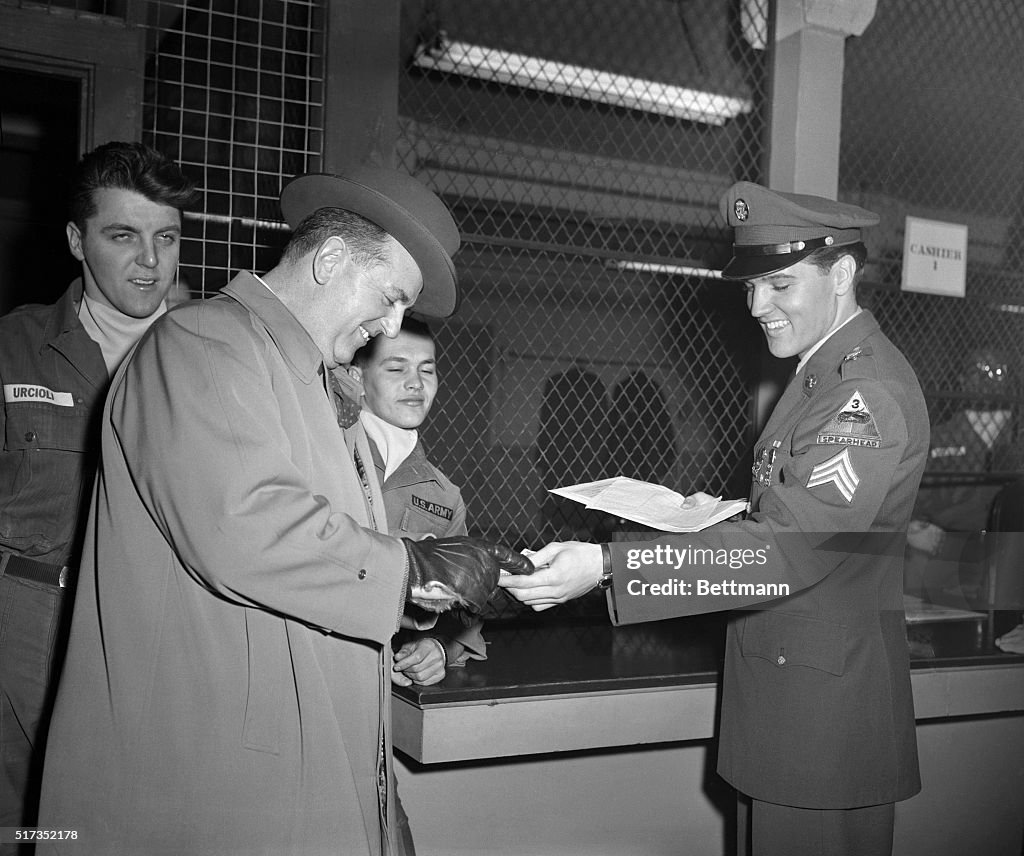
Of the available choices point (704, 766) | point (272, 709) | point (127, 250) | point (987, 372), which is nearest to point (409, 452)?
point (127, 250)

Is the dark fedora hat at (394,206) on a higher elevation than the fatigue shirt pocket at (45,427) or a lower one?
higher

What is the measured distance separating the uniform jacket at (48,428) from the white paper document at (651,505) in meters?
1.06

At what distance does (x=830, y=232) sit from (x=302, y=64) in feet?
5.14

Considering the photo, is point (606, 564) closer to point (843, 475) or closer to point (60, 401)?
point (843, 475)

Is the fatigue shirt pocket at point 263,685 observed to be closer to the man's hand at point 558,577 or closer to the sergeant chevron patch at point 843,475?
the man's hand at point 558,577

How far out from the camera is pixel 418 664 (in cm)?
218

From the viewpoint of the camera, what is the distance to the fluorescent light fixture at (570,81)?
3.15m

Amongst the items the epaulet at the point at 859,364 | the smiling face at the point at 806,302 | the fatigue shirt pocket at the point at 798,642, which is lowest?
the fatigue shirt pocket at the point at 798,642

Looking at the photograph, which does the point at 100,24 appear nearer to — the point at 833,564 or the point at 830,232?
the point at 830,232

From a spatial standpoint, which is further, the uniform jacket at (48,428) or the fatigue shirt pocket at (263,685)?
the uniform jacket at (48,428)

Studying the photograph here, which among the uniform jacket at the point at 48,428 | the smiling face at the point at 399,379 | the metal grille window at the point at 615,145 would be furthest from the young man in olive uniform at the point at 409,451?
the uniform jacket at the point at 48,428

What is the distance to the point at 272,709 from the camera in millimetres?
1346

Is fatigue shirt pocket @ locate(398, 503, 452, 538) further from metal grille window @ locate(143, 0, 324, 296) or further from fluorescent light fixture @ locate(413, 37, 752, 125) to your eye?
fluorescent light fixture @ locate(413, 37, 752, 125)

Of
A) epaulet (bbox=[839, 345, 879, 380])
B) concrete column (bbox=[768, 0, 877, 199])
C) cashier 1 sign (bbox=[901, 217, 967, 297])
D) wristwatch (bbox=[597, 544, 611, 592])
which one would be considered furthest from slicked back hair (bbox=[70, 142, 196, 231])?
cashier 1 sign (bbox=[901, 217, 967, 297])
